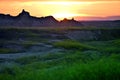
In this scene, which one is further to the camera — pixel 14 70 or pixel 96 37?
pixel 96 37

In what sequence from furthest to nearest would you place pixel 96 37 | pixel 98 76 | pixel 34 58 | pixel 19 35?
pixel 96 37, pixel 19 35, pixel 34 58, pixel 98 76

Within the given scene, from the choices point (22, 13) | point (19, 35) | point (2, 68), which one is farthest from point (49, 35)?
point (2, 68)

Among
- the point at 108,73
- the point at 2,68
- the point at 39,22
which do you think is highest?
the point at 108,73

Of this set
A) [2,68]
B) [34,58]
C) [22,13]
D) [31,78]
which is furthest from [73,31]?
[31,78]

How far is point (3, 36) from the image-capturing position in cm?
8006

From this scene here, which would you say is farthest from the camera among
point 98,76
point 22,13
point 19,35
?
point 22,13

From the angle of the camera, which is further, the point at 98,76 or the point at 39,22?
the point at 39,22

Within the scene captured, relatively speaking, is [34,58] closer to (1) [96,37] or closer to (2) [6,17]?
(1) [96,37]

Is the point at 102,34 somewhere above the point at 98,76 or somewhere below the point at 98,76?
below

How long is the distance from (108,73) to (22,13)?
351 ft

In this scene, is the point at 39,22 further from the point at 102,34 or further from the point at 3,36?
the point at 3,36

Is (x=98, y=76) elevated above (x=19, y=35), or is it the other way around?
(x=98, y=76)

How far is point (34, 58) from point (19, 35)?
42.6 meters

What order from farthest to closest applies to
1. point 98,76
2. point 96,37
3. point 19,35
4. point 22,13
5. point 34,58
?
point 22,13 < point 96,37 < point 19,35 < point 34,58 < point 98,76
